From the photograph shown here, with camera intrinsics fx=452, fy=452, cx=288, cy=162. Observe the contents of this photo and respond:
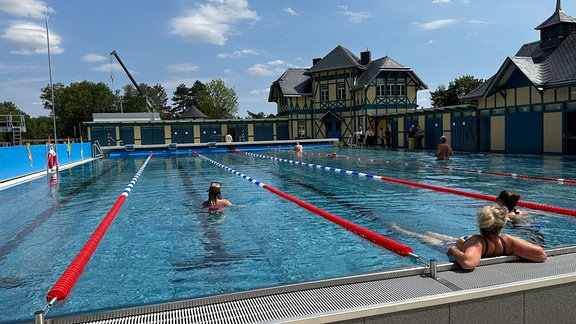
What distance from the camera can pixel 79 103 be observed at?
72.1 m

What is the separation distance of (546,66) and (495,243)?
22.0 metres

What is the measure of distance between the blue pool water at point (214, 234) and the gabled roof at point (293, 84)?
3165 centimetres

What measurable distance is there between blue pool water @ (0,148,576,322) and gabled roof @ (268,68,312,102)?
31647 millimetres

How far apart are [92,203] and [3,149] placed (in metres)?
7.35

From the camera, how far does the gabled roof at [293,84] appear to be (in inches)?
1744

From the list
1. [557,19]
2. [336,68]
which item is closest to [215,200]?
[557,19]

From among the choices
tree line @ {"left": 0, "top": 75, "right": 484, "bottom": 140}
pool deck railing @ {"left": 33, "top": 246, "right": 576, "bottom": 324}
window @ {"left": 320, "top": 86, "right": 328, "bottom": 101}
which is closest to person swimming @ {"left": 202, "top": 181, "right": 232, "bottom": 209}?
pool deck railing @ {"left": 33, "top": 246, "right": 576, "bottom": 324}

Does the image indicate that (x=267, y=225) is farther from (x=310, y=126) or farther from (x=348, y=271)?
(x=310, y=126)

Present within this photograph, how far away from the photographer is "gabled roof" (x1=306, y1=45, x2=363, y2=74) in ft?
136

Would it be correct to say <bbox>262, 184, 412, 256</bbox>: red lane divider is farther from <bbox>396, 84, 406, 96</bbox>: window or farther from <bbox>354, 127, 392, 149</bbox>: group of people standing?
<bbox>396, 84, 406, 96</bbox>: window

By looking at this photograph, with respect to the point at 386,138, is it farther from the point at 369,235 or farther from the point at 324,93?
the point at 369,235

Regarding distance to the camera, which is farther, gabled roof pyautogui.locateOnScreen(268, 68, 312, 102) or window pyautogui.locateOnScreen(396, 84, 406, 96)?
gabled roof pyautogui.locateOnScreen(268, 68, 312, 102)

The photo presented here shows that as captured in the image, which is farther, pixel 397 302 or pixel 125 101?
pixel 125 101

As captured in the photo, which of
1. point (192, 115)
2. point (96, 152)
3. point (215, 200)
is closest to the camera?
point (215, 200)
